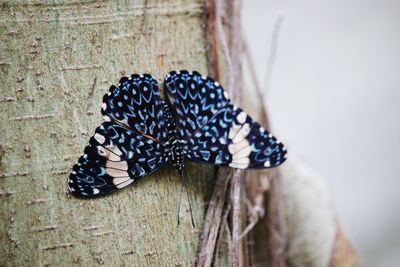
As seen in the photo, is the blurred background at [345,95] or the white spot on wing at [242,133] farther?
the blurred background at [345,95]

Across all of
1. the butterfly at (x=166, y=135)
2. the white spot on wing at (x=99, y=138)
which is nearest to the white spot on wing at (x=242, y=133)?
the butterfly at (x=166, y=135)

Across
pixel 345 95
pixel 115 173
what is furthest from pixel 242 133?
pixel 345 95

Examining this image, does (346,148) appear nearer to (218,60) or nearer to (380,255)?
(380,255)

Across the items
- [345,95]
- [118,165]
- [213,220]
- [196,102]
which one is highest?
[345,95]

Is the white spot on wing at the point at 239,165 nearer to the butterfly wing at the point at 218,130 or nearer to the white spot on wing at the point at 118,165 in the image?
the butterfly wing at the point at 218,130

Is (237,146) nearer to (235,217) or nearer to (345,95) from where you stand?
(235,217)

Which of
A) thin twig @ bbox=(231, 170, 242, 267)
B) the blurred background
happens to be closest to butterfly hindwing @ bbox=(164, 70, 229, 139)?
thin twig @ bbox=(231, 170, 242, 267)
